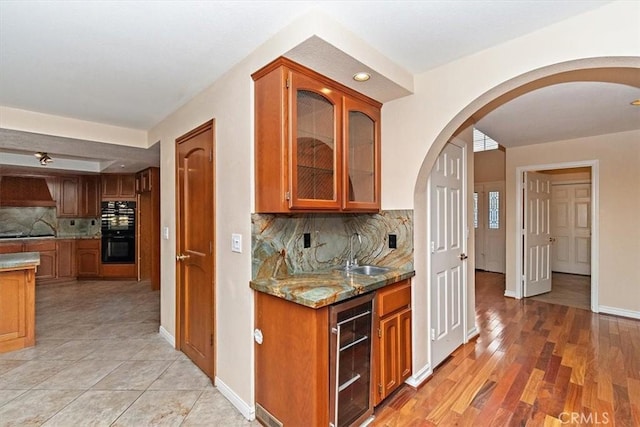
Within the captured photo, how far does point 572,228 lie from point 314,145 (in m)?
7.29

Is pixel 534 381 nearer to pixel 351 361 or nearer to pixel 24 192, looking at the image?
pixel 351 361

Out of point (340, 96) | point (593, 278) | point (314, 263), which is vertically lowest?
point (593, 278)

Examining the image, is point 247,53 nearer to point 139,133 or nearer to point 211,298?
point 211,298

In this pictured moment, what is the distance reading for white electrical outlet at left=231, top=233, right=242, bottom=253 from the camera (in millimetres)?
2145

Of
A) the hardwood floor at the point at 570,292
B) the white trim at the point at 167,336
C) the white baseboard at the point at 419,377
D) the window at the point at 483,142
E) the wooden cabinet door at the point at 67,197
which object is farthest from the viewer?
the window at the point at 483,142

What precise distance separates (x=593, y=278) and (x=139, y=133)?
6.39 meters

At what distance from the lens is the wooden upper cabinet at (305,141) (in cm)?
189

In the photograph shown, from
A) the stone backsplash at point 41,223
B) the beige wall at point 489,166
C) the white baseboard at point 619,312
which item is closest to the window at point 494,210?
the beige wall at point 489,166

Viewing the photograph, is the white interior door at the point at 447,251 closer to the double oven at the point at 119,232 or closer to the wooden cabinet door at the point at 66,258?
the double oven at the point at 119,232

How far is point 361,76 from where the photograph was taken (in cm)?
208

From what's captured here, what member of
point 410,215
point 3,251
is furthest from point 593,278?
point 3,251

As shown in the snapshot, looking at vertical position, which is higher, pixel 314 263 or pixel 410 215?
pixel 410 215

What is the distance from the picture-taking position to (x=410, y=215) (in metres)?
2.41
